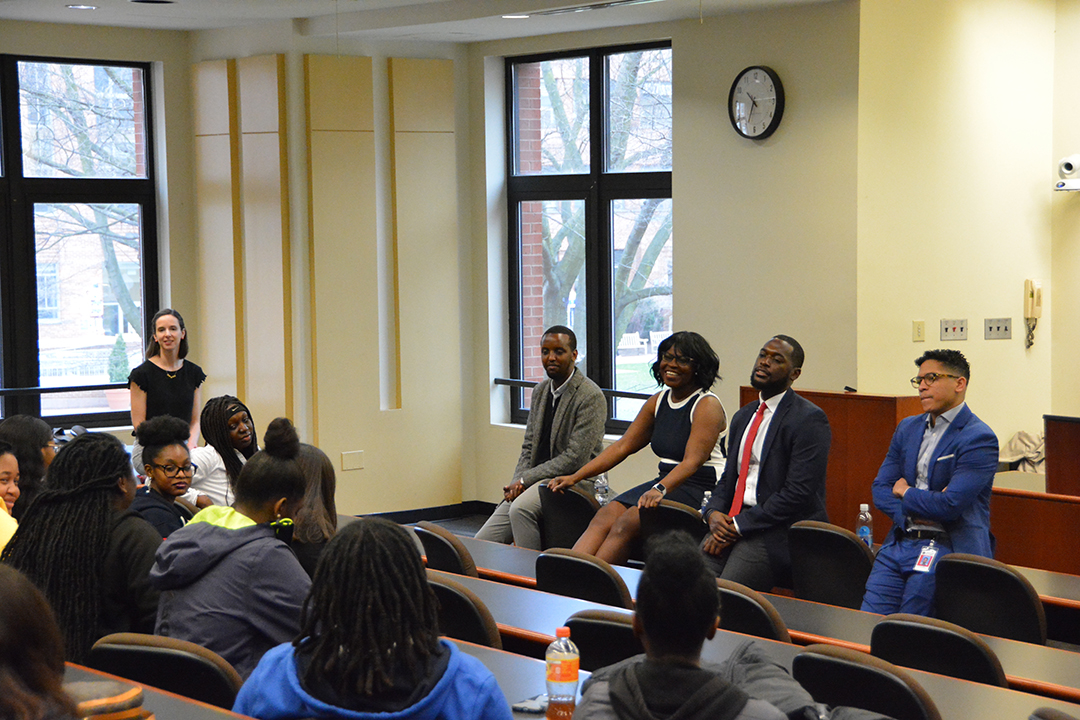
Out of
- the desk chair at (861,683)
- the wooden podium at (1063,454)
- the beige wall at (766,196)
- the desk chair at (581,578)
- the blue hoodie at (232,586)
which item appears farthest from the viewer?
the beige wall at (766,196)

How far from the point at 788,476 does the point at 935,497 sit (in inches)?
25.2

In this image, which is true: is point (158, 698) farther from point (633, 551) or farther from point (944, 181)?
point (944, 181)

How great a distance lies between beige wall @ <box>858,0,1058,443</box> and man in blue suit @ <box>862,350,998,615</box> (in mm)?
2000

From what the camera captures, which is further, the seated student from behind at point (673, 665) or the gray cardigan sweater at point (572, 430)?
the gray cardigan sweater at point (572, 430)

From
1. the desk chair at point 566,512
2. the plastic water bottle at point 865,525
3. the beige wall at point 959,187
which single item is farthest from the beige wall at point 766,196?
the desk chair at point 566,512

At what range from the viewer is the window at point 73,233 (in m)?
8.25

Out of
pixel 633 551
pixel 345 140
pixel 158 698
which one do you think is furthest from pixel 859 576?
pixel 345 140

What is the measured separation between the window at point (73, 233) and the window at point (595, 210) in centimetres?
283

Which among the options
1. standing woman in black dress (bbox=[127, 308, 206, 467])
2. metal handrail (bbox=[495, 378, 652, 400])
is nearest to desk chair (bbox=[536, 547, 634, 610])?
standing woman in black dress (bbox=[127, 308, 206, 467])

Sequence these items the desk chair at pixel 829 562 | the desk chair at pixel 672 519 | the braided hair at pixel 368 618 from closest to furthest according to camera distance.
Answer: the braided hair at pixel 368 618 → the desk chair at pixel 829 562 → the desk chair at pixel 672 519

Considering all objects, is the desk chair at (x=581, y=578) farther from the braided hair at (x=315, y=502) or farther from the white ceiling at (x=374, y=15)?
the white ceiling at (x=374, y=15)

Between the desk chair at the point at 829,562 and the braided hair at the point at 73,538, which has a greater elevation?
the braided hair at the point at 73,538

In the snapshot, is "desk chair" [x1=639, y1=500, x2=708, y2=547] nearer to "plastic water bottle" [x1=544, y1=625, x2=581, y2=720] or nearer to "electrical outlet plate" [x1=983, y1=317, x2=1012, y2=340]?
"plastic water bottle" [x1=544, y1=625, x2=581, y2=720]

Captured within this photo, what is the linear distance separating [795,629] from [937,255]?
4148 millimetres
